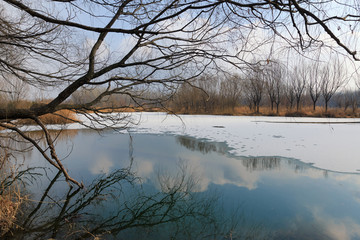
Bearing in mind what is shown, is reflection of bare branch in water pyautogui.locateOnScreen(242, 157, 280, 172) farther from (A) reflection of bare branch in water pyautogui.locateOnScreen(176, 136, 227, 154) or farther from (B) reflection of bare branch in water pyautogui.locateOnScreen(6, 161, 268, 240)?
(B) reflection of bare branch in water pyautogui.locateOnScreen(6, 161, 268, 240)

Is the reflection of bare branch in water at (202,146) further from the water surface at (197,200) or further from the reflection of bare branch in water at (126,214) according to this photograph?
the reflection of bare branch in water at (126,214)

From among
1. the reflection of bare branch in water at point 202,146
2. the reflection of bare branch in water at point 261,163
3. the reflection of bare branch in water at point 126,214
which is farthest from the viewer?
the reflection of bare branch in water at point 202,146

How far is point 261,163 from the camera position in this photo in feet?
16.4

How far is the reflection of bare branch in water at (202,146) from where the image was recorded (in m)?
6.44

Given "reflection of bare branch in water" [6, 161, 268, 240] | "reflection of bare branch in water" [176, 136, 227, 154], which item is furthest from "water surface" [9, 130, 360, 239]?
"reflection of bare branch in water" [176, 136, 227, 154]

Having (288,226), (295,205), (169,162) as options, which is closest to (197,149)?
(169,162)

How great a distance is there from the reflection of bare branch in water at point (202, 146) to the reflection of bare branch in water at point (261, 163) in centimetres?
101

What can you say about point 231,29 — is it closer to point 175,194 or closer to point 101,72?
point 101,72

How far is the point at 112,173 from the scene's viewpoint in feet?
14.4

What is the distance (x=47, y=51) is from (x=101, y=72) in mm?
959

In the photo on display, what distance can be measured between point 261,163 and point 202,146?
2.33m

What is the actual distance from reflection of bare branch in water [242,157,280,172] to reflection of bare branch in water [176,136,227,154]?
1.01m

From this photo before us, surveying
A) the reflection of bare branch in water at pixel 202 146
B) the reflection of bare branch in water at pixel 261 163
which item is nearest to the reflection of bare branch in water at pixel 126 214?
the reflection of bare branch in water at pixel 261 163

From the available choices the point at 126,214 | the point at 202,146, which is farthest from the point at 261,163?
the point at 126,214
